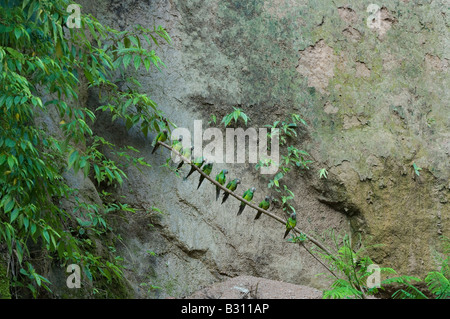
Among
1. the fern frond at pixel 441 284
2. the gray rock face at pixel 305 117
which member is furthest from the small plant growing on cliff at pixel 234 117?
the fern frond at pixel 441 284

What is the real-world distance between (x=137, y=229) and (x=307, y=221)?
4.77 ft

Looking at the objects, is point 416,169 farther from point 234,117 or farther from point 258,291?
point 258,291

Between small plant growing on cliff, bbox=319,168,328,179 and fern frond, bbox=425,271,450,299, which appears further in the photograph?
small plant growing on cliff, bbox=319,168,328,179

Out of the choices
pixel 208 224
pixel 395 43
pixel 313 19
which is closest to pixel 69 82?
pixel 208 224

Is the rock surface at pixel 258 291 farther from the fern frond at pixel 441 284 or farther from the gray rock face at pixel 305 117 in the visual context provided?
the gray rock face at pixel 305 117

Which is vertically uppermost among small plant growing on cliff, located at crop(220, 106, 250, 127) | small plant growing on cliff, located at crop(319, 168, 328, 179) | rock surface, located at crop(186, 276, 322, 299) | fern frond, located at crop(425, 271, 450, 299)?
small plant growing on cliff, located at crop(220, 106, 250, 127)

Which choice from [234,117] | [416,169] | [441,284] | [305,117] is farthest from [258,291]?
[416,169]

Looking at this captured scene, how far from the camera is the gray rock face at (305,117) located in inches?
157

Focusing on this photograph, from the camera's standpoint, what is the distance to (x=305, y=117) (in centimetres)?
438

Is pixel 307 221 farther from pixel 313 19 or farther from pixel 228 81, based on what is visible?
pixel 313 19

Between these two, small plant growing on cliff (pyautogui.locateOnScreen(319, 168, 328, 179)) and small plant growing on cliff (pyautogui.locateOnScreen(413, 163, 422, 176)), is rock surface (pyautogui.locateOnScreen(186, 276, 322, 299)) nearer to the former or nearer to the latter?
small plant growing on cliff (pyautogui.locateOnScreen(319, 168, 328, 179))

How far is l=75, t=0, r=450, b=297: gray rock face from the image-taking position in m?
3.98

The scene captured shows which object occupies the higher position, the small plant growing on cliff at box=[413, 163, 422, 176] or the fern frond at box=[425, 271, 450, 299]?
the small plant growing on cliff at box=[413, 163, 422, 176]

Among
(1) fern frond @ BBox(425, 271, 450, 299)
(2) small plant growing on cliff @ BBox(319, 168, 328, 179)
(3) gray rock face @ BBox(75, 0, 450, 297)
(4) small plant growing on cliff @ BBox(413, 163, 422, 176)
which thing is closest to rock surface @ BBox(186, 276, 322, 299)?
(1) fern frond @ BBox(425, 271, 450, 299)
